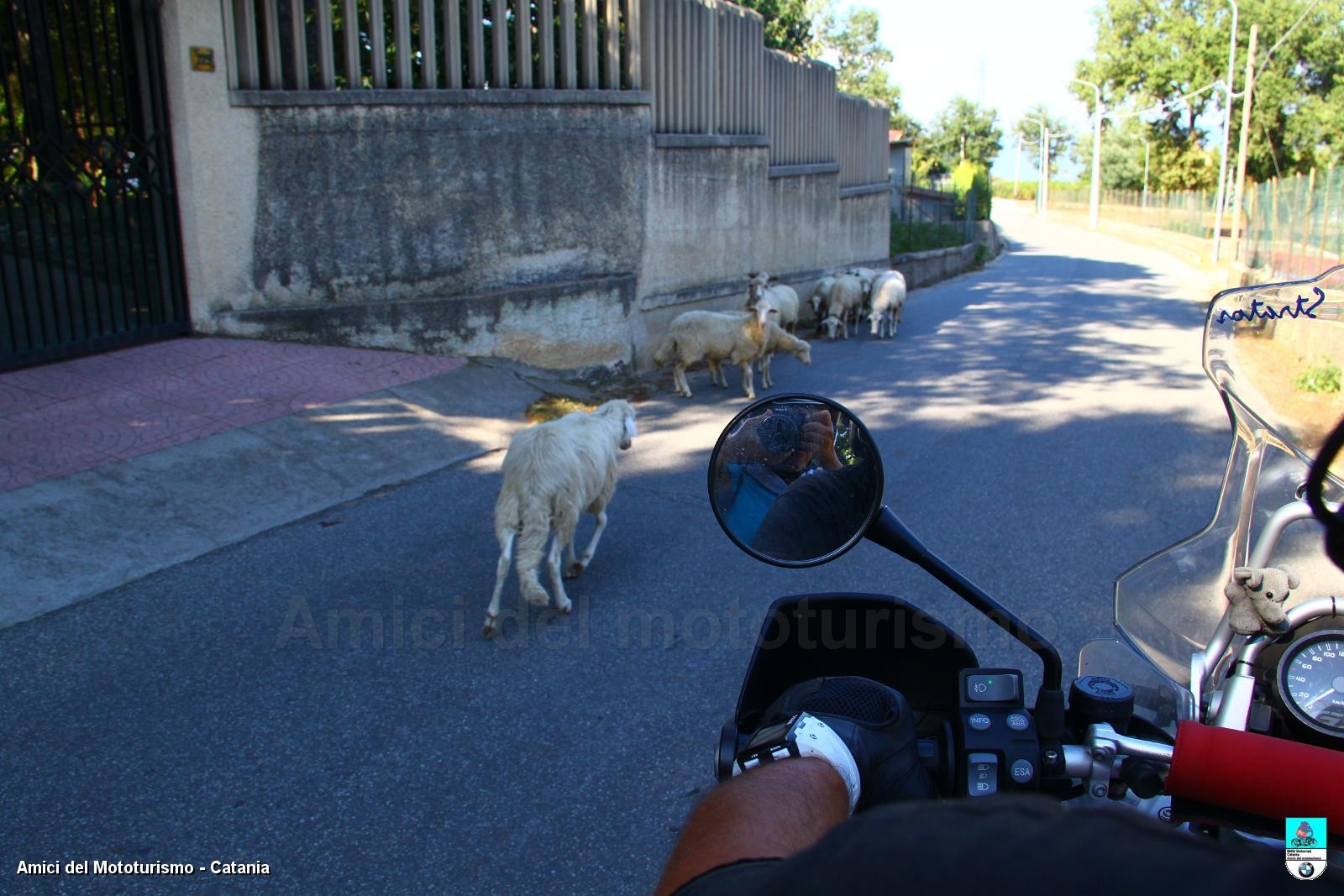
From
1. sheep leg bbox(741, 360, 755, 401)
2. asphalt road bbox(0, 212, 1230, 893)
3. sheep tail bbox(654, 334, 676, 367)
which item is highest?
sheep tail bbox(654, 334, 676, 367)

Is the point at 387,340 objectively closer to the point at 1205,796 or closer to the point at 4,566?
the point at 4,566

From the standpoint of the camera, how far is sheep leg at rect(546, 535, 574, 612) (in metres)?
5.74

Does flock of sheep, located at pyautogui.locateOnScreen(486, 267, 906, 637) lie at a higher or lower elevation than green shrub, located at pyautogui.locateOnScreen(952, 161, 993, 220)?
lower

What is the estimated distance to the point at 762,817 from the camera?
137cm

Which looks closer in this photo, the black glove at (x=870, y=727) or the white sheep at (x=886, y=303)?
the black glove at (x=870, y=727)

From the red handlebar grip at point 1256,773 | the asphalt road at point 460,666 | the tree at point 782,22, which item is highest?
the tree at point 782,22

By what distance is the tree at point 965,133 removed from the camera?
64.3 m

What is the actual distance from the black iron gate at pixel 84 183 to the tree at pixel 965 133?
2301 inches

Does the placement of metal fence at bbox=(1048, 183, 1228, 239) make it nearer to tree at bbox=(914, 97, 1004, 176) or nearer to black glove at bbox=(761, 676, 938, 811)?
tree at bbox=(914, 97, 1004, 176)

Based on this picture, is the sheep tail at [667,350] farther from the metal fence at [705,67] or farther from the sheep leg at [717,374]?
the metal fence at [705,67]

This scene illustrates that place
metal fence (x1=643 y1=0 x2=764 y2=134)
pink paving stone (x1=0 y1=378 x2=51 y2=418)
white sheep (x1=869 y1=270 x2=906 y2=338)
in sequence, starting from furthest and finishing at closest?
white sheep (x1=869 y1=270 x2=906 y2=338) < metal fence (x1=643 y1=0 x2=764 y2=134) < pink paving stone (x1=0 y1=378 x2=51 y2=418)

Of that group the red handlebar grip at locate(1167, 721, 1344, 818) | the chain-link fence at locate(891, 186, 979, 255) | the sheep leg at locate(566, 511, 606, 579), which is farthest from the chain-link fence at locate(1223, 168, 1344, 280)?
the red handlebar grip at locate(1167, 721, 1344, 818)

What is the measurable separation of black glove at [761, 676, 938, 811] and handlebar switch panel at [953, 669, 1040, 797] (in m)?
0.08

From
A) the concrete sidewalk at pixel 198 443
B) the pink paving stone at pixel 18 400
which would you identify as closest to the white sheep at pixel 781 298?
the concrete sidewalk at pixel 198 443
